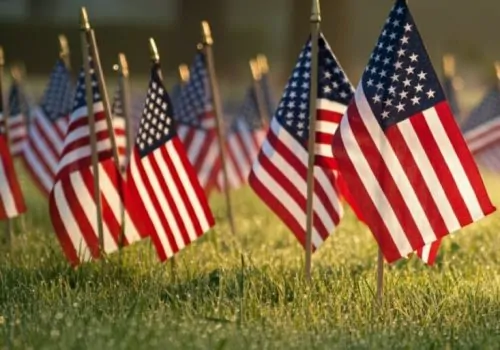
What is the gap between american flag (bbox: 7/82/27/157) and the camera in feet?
62.8

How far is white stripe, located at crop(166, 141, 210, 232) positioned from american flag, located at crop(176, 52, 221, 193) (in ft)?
14.4

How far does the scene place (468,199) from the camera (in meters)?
10.7

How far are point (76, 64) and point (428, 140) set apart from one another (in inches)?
1342

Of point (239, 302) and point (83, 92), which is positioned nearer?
point (239, 302)

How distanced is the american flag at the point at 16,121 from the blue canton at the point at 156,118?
5949 mm

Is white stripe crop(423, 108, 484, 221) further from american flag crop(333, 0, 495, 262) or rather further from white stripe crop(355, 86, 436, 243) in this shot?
white stripe crop(355, 86, 436, 243)

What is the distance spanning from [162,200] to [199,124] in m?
5.68

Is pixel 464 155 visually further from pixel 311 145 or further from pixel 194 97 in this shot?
pixel 194 97

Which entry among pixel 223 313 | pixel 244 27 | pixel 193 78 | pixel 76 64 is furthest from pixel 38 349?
pixel 76 64

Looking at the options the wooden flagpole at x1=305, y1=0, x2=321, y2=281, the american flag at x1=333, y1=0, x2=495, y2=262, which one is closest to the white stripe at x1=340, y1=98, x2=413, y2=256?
the american flag at x1=333, y1=0, x2=495, y2=262

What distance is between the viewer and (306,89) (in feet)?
40.0

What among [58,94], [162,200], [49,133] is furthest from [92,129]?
[49,133]

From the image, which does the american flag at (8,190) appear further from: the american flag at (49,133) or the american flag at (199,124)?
→ the american flag at (199,124)

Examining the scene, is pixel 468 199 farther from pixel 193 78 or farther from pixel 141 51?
pixel 141 51
